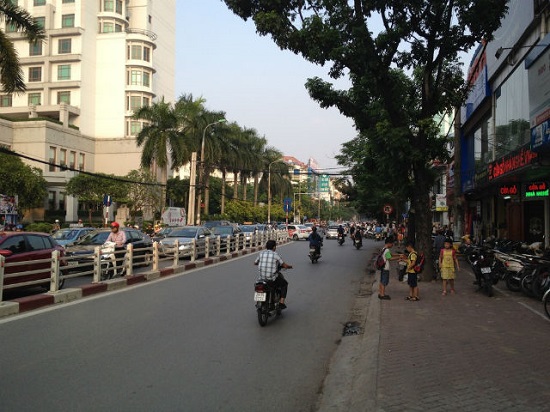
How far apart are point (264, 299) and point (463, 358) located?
3.56 metres

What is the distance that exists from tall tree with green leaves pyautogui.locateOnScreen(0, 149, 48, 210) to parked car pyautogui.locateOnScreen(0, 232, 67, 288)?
1154 inches

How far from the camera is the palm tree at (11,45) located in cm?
2100

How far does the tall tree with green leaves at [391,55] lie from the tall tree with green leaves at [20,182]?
1196 inches

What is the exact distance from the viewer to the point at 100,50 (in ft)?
222

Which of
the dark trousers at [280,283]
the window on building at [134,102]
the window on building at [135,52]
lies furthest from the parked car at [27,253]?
the window on building at [135,52]

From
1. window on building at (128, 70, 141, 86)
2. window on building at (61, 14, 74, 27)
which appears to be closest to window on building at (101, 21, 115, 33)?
window on building at (61, 14, 74, 27)

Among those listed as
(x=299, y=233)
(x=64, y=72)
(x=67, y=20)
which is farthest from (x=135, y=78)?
(x=299, y=233)

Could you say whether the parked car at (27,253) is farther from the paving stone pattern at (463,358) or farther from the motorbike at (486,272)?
the motorbike at (486,272)

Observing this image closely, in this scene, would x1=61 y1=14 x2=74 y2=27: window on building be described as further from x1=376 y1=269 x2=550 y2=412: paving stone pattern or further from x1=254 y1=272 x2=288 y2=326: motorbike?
x1=376 y1=269 x2=550 y2=412: paving stone pattern

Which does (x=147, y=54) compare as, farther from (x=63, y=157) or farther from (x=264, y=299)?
(x=264, y=299)

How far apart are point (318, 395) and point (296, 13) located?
482 inches

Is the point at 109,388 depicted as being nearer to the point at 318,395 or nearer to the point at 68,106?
the point at 318,395

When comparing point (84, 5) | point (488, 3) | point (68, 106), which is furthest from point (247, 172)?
point (488, 3)

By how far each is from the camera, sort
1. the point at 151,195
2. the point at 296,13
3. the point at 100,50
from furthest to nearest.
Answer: the point at 100,50 → the point at 151,195 → the point at 296,13
